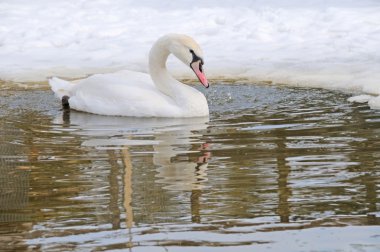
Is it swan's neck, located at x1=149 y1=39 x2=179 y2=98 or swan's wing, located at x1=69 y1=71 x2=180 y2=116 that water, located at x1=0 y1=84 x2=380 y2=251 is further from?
swan's neck, located at x1=149 y1=39 x2=179 y2=98

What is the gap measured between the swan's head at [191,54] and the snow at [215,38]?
1.73 metres

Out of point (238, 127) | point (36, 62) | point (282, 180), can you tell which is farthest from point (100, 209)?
point (36, 62)

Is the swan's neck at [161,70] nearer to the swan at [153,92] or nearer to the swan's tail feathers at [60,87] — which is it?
the swan at [153,92]

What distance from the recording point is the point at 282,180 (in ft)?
19.8

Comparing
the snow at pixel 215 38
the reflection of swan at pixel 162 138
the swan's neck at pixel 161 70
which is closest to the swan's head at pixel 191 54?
the swan's neck at pixel 161 70

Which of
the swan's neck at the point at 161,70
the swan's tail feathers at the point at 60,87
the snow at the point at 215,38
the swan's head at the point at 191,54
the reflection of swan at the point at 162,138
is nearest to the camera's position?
the reflection of swan at the point at 162,138

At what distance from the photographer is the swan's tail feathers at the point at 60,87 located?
10.6 m

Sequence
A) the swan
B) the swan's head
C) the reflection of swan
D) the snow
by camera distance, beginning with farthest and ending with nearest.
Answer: the snow < the swan's head < the swan < the reflection of swan

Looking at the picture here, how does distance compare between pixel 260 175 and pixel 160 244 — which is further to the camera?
pixel 260 175

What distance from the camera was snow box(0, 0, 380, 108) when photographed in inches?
471

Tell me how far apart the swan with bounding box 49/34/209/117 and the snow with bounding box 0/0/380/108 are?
1.76 meters

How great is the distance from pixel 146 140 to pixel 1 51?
21.1 feet

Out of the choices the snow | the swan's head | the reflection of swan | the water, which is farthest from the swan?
the snow

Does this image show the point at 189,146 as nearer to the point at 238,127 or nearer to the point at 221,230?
the point at 238,127
